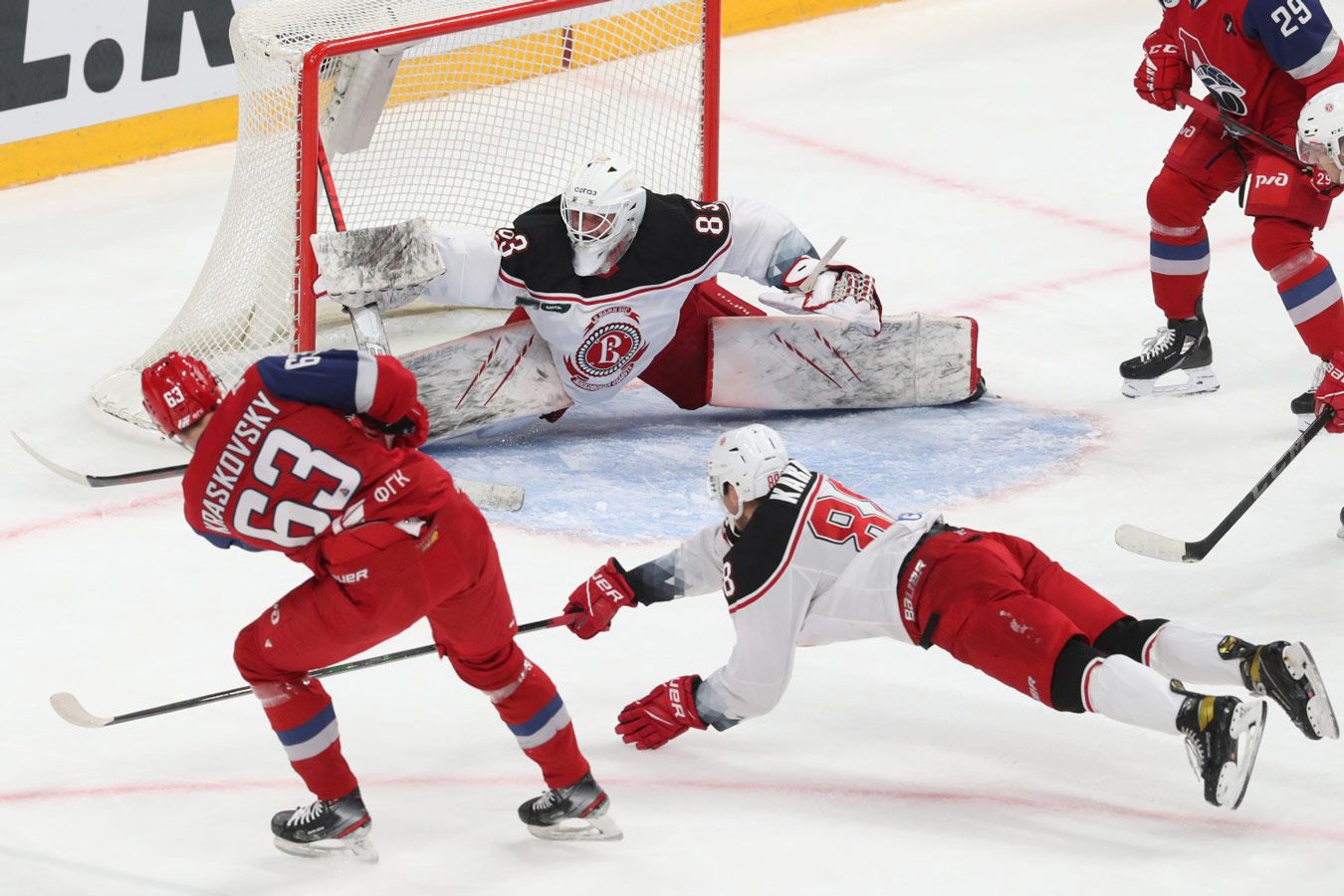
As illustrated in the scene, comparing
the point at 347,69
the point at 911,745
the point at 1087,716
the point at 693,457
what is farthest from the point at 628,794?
the point at 347,69

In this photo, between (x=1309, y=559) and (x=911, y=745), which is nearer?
(x=911, y=745)

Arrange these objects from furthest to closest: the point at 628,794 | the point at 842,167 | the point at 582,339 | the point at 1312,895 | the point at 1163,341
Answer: the point at 842,167
the point at 1163,341
the point at 582,339
the point at 628,794
the point at 1312,895

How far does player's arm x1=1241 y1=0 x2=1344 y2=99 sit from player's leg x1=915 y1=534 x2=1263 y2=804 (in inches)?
64.7

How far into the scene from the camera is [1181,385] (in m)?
5.50

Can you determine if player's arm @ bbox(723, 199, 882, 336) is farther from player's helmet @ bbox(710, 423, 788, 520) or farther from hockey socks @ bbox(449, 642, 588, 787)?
hockey socks @ bbox(449, 642, 588, 787)

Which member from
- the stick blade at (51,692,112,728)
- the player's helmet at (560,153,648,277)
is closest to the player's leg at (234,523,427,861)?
the stick blade at (51,692,112,728)

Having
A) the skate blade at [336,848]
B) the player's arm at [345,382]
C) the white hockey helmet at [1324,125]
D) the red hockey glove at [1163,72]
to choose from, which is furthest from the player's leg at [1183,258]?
the skate blade at [336,848]

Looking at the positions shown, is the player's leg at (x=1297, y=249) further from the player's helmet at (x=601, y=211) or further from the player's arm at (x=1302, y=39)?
the player's helmet at (x=601, y=211)

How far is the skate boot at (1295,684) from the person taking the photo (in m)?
3.45

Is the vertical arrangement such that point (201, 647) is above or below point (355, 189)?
below

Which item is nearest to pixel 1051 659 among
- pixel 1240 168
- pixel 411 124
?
pixel 1240 168

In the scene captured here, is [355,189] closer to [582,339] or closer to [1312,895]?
[582,339]

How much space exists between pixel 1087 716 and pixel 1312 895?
68 cm

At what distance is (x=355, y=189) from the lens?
551cm
